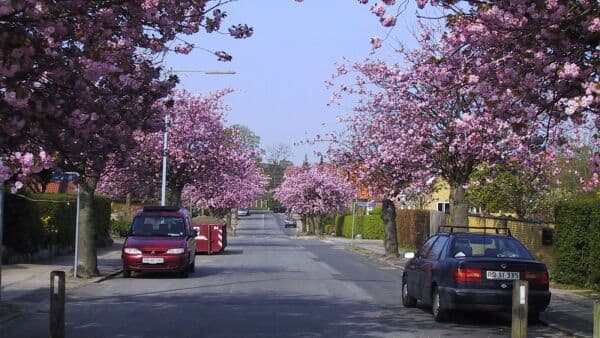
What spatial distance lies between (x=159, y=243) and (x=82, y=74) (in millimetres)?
13441

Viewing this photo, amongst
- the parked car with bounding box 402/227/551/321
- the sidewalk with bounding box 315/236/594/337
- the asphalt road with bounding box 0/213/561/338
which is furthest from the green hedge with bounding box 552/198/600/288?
the parked car with bounding box 402/227/551/321

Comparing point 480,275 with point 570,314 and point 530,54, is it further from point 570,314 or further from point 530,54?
point 530,54

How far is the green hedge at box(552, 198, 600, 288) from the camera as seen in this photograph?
59.8 feet

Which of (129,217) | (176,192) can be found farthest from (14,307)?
(129,217)

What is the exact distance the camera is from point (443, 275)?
42.2 feet

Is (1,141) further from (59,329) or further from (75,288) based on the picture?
(75,288)

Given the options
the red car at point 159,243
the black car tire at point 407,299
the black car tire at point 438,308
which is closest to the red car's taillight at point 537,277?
the black car tire at point 438,308

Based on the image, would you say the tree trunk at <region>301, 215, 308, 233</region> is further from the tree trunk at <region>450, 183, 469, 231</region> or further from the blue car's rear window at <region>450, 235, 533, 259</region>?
the blue car's rear window at <region>450, 235, 533, 259</region>

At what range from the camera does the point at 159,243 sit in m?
21.1

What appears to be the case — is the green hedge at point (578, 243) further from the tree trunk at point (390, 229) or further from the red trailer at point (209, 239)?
the red trailer at point (209, 239)

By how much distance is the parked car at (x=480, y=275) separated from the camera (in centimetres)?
1241


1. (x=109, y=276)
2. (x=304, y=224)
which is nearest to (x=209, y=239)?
(x=109, y=276)

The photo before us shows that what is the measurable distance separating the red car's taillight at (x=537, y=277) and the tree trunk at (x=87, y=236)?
11.8m

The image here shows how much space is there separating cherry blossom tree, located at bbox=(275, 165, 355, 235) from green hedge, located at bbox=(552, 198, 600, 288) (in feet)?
160
